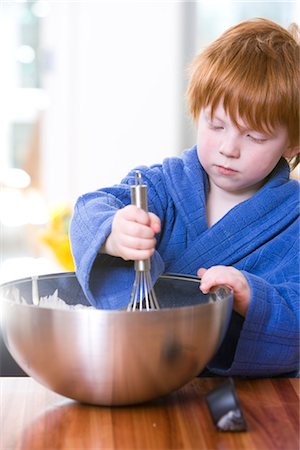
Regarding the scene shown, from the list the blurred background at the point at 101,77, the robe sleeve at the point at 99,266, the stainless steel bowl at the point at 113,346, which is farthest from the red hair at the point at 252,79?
the blurred background at the point at 101,77

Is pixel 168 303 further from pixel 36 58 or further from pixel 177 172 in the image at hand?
pixel 36 58

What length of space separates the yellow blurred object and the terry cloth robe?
159 cm

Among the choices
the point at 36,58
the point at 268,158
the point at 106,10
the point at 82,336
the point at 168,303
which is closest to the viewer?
the point at 82,336

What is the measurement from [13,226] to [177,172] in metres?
2.76

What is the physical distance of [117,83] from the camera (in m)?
3.50

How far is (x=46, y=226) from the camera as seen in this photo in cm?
365

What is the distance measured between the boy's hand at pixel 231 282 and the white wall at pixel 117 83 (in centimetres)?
261

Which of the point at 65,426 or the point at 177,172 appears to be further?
the point at 177,172

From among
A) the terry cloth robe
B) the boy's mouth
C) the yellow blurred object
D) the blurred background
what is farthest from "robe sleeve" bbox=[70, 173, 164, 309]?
the blurred background

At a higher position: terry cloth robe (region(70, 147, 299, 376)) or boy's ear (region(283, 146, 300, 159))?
boy's ear (region(283, 146, 300, 159))

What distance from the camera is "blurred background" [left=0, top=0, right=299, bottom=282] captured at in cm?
349

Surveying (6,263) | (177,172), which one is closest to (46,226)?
(6,263)

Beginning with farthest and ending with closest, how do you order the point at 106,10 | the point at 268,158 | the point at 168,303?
the point at 106,10, the point at 268,158, the point at 168,303

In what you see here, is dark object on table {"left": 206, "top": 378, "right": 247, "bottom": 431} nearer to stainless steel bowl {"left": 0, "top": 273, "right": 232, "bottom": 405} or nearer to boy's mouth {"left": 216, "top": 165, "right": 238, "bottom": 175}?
stainless steel bowl {"left": 0, "top": 273, "right": 232, "bottom": 405}
